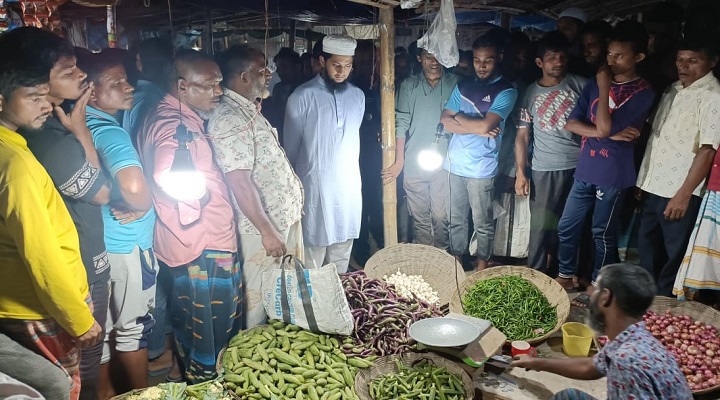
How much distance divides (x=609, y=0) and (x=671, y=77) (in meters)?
1.73

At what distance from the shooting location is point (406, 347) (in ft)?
14.7

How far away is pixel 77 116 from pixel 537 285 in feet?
14.0

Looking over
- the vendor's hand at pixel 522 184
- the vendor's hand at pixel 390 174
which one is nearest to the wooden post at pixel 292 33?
the vendor's hand at pixel 390 174

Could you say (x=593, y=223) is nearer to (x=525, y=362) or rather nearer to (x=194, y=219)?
(x=525, y=362)

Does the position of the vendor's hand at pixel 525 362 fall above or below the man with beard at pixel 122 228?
below

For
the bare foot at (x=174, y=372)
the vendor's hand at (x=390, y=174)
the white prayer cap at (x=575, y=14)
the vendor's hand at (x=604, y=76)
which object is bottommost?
the bare foot at (x=174, y=372)

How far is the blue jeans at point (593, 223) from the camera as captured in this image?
5434 mm

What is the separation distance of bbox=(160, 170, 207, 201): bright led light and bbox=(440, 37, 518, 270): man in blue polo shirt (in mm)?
2741

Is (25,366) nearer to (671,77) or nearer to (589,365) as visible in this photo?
(589,365)

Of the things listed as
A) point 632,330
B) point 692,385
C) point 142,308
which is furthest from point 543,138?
point 142,308

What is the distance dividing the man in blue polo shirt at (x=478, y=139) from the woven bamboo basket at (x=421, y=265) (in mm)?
508

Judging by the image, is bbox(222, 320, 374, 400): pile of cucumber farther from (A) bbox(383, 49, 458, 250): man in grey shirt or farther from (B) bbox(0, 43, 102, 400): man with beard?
(A) bbox(383, 49, 458, 250): man in grey shirt

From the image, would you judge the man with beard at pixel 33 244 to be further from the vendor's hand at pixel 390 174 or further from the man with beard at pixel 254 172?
the vendor's hand at pixel 390 174

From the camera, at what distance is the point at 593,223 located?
555 cm
